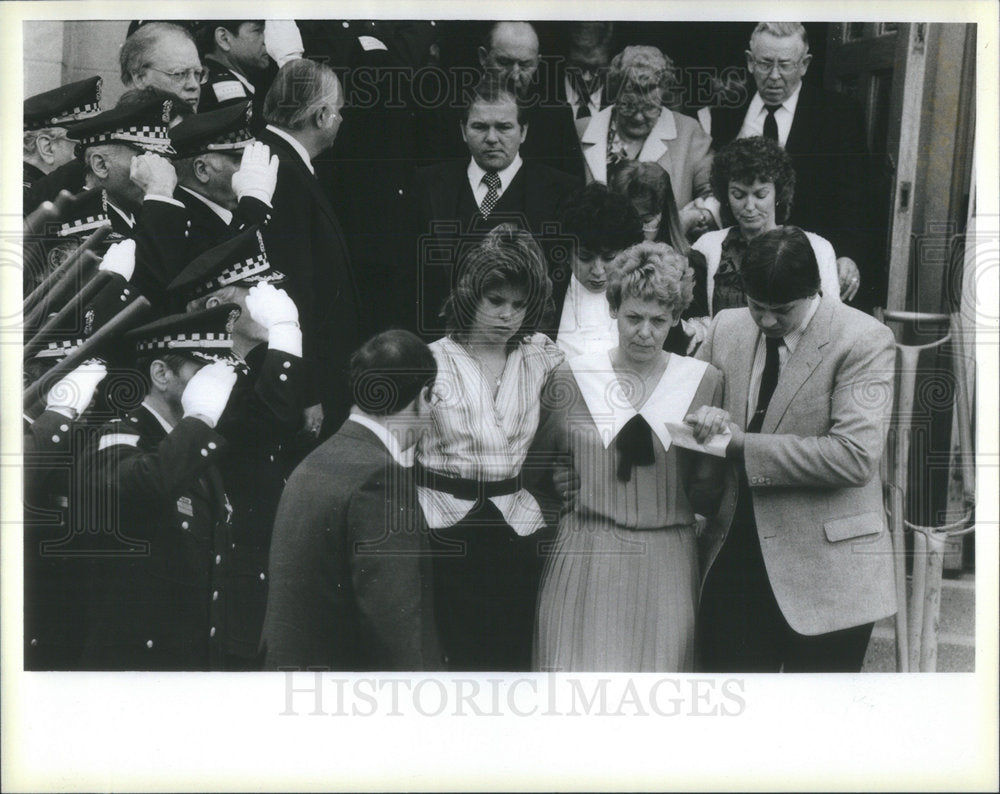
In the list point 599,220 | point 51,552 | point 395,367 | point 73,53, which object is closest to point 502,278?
point 599,220

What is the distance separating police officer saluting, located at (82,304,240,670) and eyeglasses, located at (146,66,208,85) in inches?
39.2

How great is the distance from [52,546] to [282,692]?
120 centimetres

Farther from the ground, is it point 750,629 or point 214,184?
point 214,184

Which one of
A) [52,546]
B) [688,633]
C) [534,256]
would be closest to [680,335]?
[534,256]

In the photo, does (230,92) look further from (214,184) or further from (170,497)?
(170,497)

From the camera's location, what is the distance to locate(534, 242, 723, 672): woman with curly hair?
20.8 feet

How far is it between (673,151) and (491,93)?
32.6 inches

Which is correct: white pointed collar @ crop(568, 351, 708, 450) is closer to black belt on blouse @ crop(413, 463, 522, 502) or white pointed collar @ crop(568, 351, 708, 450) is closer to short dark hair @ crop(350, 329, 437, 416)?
black belt on blouse @ crop(413, 463, 522, 502)

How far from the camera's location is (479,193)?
6.36 metres

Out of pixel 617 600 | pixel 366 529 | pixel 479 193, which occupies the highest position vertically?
pixel 479 193

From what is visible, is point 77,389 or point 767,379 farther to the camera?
point 77,389

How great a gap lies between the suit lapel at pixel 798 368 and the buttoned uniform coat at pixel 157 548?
93.5 inches

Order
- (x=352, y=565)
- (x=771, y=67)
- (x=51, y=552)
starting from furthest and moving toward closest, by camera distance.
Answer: (x=51, y=552)
(x=771, y=67)
(x=352, y=565)

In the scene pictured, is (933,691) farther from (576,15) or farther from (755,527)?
(576,15)
